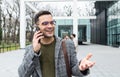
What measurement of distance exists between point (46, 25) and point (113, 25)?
147 ft

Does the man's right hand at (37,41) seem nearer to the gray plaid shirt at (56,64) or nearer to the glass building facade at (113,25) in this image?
the gray plaid shirt at (56,64)

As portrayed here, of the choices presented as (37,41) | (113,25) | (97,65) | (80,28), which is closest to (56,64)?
(37,41)

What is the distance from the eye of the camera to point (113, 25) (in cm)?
4731

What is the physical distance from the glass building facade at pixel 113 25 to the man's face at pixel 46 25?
4101 cm

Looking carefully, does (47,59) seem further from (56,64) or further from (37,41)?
(37,41)

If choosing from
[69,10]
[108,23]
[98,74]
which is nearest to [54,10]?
[69,10]

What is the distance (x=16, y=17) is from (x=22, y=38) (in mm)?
14868

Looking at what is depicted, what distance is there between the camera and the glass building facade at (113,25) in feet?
146

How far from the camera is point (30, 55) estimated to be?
125 inches

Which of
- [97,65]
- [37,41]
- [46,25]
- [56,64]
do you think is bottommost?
[97,65]

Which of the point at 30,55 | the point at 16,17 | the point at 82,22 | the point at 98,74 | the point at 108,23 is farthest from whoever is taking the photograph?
the point at 82,22

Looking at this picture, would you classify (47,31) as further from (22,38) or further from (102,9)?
(102,9)

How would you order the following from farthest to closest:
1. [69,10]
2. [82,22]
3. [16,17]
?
[69,10]
[82,22]
[16,17]

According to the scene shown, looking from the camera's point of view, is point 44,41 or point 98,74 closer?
point 44,41
